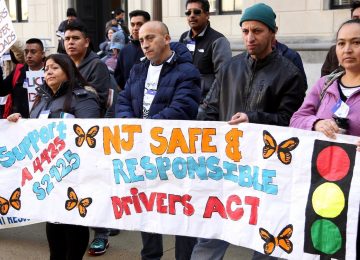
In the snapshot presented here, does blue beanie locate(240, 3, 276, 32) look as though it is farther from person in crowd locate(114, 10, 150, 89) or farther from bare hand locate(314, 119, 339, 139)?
person in crowd locate(114, 10, 150, 89)

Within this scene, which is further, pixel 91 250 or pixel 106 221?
pixel 91 250

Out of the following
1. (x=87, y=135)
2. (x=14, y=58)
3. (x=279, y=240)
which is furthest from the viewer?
(x=14, y=58)

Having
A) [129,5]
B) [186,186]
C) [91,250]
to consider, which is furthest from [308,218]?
[129,5]

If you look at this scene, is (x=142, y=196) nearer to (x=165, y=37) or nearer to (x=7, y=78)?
(x=165, y=37)

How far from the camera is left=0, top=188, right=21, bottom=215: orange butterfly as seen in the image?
13.6ft

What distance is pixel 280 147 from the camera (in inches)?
126

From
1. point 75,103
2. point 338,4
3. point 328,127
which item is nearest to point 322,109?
point 328,127

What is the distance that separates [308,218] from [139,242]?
233 cm

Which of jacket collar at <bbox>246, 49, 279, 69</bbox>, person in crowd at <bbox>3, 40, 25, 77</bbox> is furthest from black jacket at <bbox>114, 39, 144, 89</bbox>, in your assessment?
jacket collar at <bbox>246, 49, 279, 69</bbox>

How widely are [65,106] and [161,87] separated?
2.35ft

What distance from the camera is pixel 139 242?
16.6ft

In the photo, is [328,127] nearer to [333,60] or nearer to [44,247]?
[333,60]

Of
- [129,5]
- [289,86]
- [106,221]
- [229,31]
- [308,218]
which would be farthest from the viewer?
[129,5]

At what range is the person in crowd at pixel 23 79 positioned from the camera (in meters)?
5.46
